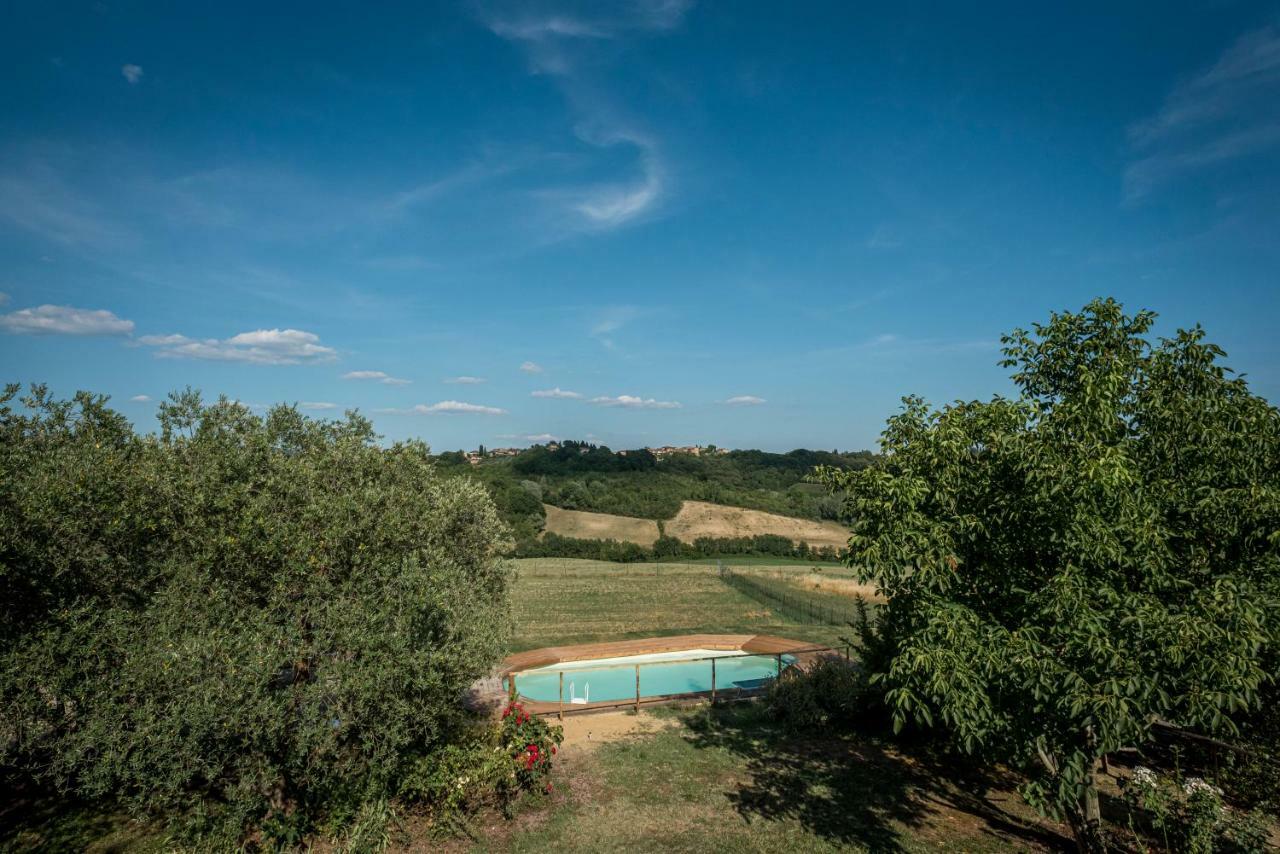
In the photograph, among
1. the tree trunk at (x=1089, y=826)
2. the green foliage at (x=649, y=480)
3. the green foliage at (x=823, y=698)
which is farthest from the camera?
the green foliage at (x=649, y=480)

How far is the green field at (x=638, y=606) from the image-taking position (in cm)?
3003

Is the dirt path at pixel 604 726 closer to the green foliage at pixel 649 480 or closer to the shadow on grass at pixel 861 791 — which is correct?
the shadow on grass at pixel 861 791

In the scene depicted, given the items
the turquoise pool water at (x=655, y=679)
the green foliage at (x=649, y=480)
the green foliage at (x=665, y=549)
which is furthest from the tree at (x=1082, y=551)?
the green foliage at (x=665, y=549)

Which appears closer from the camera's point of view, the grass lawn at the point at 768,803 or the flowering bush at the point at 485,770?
the grass lawn at the point at 768,803

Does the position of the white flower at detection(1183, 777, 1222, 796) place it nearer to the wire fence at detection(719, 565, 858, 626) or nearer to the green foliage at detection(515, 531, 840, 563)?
the wire fence at detection(719, 565, 858, 626)

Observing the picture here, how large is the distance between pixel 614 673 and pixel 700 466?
306 ft

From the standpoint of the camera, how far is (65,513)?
855 centimetres

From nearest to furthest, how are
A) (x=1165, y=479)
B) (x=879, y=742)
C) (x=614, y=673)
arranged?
(x=1165, y=479) → (x=879, y=742) → (x=614, y=673)

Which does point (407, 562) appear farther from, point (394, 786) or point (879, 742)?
point (879, 742)

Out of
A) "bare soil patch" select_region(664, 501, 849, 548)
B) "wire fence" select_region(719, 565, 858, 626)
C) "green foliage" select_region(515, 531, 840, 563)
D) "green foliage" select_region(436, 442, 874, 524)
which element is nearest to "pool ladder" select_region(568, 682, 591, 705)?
"wire fence" select_region(719, 565, 858, 626)

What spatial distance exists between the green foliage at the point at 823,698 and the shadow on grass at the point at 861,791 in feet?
1.60

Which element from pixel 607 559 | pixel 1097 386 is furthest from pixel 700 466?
pixel 1097 386

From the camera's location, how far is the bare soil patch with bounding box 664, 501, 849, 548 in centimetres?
7194

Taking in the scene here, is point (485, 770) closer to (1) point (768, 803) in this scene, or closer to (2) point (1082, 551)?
(1) point (768, 803)
